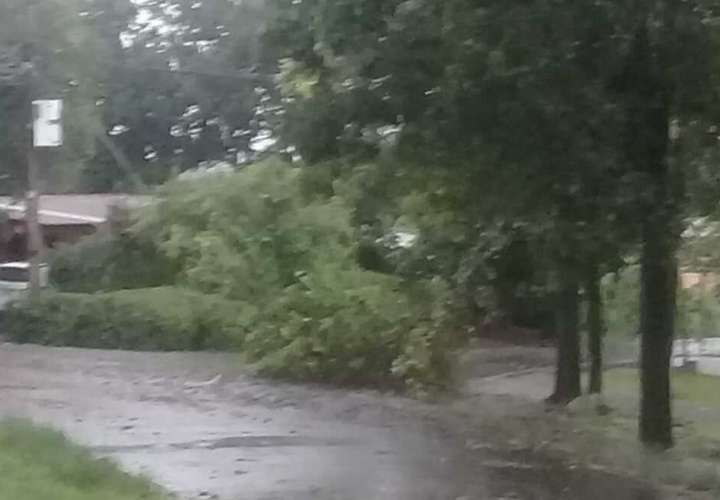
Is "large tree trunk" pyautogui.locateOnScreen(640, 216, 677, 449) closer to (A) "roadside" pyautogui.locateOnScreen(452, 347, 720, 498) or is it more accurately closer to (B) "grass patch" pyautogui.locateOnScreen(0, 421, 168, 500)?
(A) "roadside" pyautogui.locateOnScreen(452, 347, 720, 498)

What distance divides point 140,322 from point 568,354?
9.36 meters

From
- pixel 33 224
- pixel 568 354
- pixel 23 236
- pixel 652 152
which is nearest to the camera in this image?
pixel 652 152

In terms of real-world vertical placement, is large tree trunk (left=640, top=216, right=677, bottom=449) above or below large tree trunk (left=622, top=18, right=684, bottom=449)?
below

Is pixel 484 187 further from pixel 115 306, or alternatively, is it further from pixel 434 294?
pixel 115 306

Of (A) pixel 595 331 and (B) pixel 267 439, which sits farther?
(A) pixel 595 331

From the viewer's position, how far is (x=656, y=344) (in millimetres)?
14992

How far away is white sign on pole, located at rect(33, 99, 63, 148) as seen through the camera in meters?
27.9

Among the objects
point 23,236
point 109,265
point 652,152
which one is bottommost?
point 109,265

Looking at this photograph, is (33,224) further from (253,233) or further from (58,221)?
(253,233)

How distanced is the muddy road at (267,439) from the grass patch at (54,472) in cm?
110

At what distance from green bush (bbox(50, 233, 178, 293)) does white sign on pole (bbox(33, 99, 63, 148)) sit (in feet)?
9.18

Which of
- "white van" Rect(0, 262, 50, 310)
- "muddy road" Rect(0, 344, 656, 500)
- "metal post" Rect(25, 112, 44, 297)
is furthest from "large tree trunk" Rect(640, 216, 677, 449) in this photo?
"white van" Rect(0, 262, 50, 310)

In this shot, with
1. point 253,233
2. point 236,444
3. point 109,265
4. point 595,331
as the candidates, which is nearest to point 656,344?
point 236,444

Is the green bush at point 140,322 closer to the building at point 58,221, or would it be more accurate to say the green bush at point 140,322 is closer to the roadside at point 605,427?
the roadside at point 605,427
